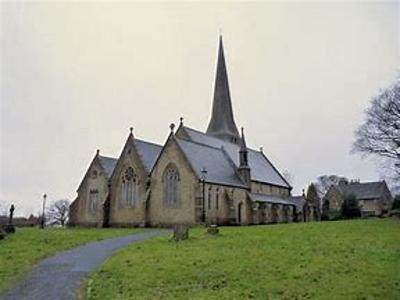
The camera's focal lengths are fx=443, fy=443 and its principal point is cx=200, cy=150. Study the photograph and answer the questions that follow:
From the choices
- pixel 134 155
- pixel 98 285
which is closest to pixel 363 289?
pixel 98 285

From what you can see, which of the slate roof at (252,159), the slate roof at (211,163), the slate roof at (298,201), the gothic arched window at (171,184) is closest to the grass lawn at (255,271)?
the gothic arched window at (171,184)

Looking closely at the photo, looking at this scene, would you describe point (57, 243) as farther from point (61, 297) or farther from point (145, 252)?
point (61, 297)

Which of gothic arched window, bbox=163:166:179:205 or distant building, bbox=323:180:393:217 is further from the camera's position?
distant building, bbox=323:180:393:217

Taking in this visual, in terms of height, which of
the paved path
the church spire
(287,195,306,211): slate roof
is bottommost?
the paved path

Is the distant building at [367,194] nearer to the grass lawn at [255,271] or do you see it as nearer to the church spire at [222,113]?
the church spire at [222,113]

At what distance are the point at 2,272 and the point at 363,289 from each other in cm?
1355

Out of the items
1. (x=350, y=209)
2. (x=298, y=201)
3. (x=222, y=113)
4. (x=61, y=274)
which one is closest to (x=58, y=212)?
(x=222, y=113)

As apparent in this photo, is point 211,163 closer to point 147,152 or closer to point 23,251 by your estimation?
point 147,152


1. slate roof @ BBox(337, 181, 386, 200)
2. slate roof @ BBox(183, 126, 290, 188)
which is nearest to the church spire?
slate roof @ BBox(183, 126, 290, 188)

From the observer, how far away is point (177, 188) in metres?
49.0

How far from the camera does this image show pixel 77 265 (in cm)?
1930

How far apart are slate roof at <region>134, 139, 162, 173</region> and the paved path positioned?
91.1 ft

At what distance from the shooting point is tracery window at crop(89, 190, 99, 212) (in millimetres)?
56981

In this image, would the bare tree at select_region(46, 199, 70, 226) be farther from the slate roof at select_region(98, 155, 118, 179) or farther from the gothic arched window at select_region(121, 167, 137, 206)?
the gothic arched window at select_region(121, 167, 137, 206)
